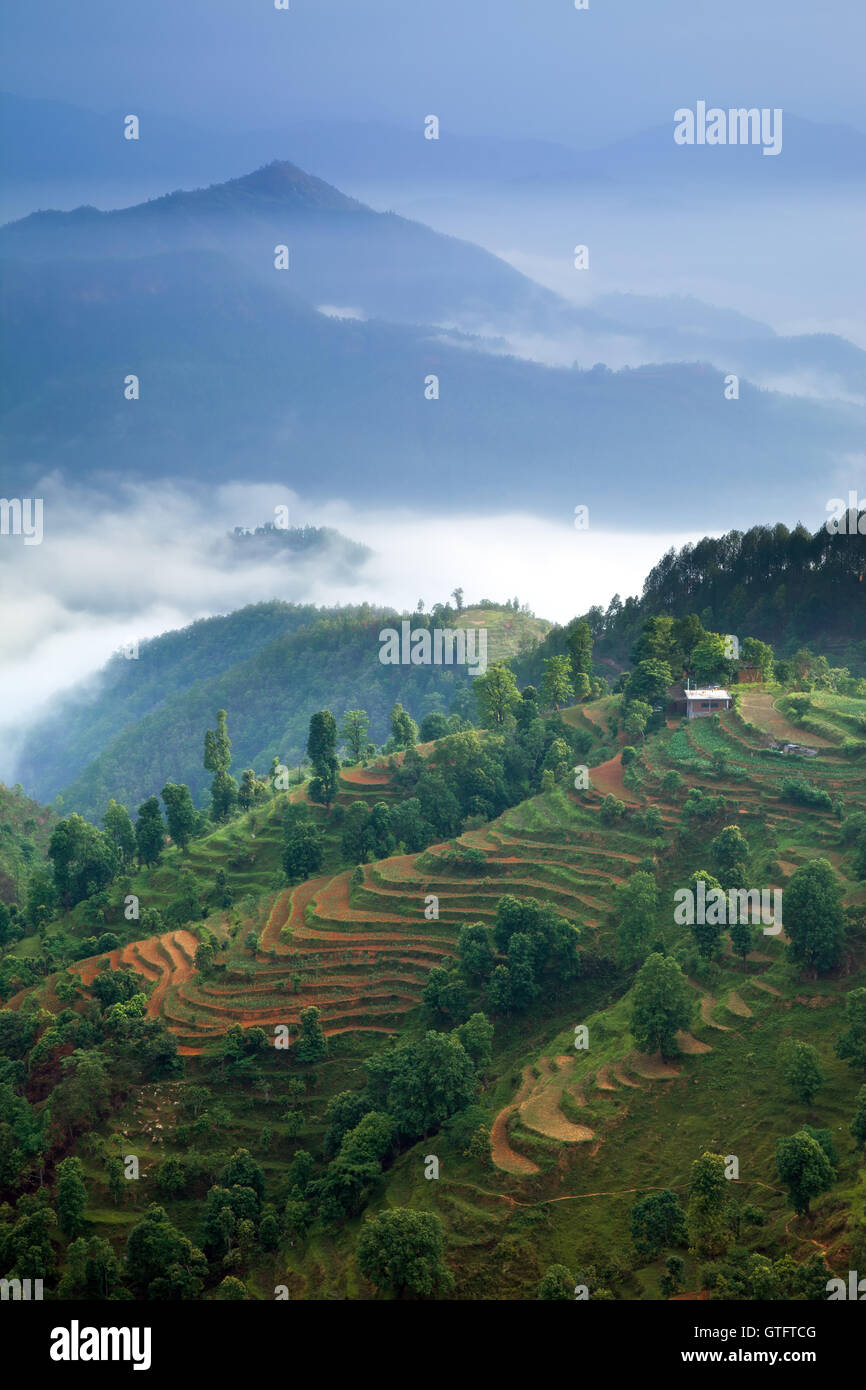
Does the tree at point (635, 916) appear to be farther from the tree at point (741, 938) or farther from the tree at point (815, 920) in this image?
the tree at point (815, 920)

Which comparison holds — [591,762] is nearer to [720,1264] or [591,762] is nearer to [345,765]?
[345,765]

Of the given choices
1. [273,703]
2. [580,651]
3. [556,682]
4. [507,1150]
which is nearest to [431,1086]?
[507,1150]

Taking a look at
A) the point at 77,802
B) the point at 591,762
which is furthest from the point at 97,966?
the point at 77,802

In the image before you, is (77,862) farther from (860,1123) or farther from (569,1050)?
(860,1123)

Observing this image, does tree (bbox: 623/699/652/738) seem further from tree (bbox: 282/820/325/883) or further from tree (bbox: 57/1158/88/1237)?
tree (bbox: 57/1158/88/1237)

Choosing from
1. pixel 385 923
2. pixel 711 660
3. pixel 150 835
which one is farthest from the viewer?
pixel 150 835

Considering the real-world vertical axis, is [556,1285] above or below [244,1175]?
below
